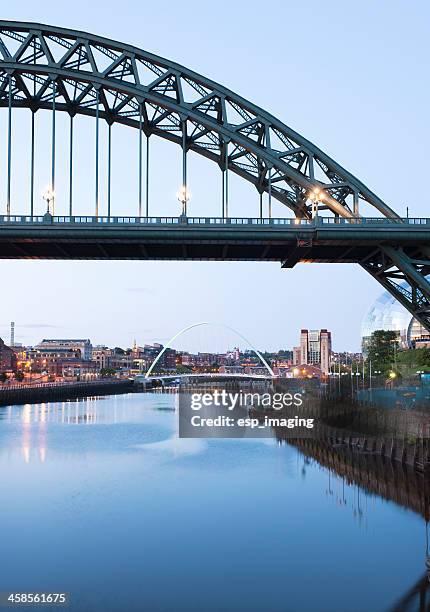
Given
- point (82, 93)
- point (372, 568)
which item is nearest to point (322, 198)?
point (82, 93)

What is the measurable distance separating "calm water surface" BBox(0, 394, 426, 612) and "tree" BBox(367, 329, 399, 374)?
46.5 meters

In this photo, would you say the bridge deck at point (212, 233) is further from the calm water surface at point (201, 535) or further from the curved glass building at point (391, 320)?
the curved glass building at point (391, 320)

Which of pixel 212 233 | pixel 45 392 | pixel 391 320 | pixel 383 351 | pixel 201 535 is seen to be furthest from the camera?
pixel 391 320

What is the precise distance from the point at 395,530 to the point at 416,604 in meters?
10.4

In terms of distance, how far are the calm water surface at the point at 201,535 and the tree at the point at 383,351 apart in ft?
152

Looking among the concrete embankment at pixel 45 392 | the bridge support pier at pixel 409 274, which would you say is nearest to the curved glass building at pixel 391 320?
the concrete embankment at pixel 45 392

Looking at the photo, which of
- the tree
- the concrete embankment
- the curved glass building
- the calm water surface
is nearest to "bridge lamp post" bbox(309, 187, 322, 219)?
the calm water surface

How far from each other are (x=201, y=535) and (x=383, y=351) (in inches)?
3092

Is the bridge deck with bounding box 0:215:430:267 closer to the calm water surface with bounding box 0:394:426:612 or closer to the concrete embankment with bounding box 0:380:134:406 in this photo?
the calm water surface with bounding box 0:394:426:612

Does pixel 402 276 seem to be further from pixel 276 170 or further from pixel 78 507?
pixel 78 507

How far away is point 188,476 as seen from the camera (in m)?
53.3

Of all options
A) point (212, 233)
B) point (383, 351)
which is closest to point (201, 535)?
point (212, 233)

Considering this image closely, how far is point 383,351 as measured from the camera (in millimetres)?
110500

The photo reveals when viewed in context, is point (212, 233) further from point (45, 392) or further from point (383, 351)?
point (45, 392)
